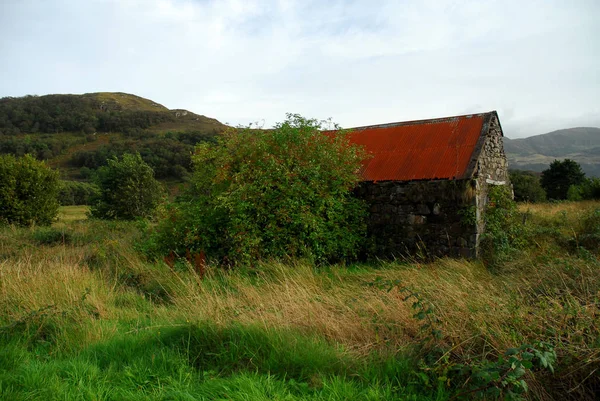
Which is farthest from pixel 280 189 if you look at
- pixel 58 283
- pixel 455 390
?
pixel 455 390

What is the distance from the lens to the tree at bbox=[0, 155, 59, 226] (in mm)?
20094

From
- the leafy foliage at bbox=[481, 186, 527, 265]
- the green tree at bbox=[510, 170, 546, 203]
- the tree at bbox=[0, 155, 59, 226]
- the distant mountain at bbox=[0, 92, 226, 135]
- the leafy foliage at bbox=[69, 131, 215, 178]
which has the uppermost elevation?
the distant mountain at bbox=[0, 92, 226, 135]

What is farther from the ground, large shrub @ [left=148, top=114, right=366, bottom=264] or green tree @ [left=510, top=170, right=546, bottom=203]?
large shrub @ [left=148, top=114, right=366, bottom=264]

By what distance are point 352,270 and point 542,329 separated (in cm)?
541

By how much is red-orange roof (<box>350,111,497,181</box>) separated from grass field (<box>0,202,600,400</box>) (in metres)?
4.42

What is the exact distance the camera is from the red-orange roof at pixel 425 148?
10.1 metres

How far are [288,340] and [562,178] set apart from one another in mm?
45096

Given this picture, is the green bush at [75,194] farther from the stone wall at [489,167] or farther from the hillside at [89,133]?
the stone wall at [489,167]

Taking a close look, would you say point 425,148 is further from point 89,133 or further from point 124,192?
point 89,133

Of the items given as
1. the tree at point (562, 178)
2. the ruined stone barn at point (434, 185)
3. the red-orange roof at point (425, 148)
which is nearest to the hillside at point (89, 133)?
the tree at point (562, 178)

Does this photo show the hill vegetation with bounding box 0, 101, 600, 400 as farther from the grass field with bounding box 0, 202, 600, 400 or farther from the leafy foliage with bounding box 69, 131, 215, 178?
the leafy foliage with bounding box 69, 131, 215, 178

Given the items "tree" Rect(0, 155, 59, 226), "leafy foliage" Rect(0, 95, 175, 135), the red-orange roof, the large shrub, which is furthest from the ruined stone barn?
"leafy foliage" Rect(0, 95, 175, 135)

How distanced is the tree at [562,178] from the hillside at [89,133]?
38.4m

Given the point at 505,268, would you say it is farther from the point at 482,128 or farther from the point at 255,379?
the point at 255,379
